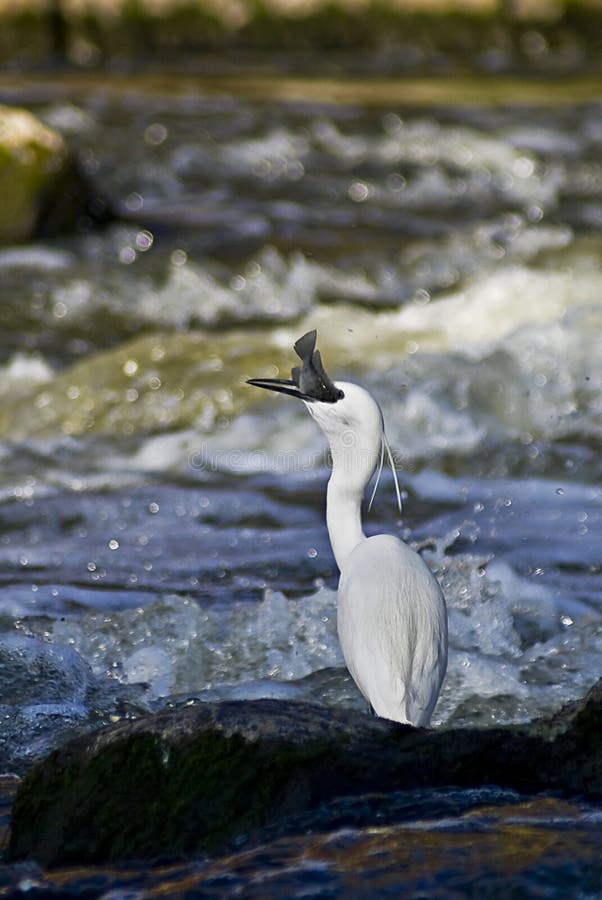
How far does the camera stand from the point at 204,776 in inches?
111

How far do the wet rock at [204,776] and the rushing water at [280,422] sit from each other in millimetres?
109

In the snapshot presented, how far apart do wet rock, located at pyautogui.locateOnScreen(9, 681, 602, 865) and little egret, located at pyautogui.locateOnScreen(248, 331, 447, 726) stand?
0.48 feet

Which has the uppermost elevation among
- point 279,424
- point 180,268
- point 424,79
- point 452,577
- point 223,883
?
point 223,883

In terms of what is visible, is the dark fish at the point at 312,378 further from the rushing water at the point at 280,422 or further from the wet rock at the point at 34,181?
the wet rock at the point at 34,181

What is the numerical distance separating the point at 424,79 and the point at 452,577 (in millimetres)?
13022

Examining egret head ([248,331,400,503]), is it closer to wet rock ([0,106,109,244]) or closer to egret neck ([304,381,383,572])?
egret neck ([304,381,383,572])

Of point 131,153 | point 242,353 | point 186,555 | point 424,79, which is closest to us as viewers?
point 186,555

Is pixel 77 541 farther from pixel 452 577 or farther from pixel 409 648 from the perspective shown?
pixel 409 648

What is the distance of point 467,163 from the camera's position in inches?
504

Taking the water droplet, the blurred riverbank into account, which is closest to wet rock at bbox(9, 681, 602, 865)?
the water droplet

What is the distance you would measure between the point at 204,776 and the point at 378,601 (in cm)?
52

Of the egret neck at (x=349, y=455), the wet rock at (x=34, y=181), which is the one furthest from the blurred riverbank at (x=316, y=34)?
the egret neck at (x=349, y=455)

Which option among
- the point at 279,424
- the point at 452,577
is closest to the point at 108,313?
the point at 279,424

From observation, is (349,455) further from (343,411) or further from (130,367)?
(130,367)
